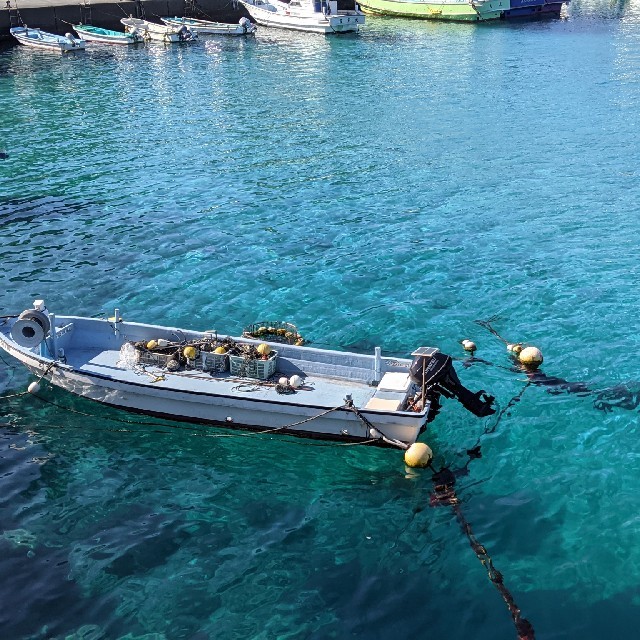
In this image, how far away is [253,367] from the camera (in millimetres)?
22125

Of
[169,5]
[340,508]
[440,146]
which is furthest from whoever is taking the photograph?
[169,5]

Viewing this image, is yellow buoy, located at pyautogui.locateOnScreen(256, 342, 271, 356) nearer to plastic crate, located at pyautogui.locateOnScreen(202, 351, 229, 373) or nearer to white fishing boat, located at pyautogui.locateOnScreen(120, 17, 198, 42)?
plastic crate, located at pyautogui.locateOnScreen(202, 351, 229, 373)

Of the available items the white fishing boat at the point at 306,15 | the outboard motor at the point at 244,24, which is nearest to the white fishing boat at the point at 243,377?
the outboard motor at the point at 244,24

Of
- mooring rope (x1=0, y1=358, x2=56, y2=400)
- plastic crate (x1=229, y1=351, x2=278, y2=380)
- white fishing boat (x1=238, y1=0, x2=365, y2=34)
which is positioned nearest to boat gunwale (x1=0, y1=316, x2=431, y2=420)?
mooring rope (x1=0, y1=358, x2=56, y2=400)

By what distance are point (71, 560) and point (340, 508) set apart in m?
6.02

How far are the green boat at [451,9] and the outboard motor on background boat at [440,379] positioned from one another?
75.7m

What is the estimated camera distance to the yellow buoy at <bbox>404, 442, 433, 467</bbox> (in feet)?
62.8

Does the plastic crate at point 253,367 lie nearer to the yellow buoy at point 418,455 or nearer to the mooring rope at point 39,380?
the yellow buoy at point 418,455

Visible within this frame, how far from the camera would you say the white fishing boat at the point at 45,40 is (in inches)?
2955

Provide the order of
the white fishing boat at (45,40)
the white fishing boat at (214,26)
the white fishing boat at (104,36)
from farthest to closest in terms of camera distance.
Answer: the white fishing boat at (214,26)
the white fishing boat at (104,36)
the white fishing boat at (45,40)

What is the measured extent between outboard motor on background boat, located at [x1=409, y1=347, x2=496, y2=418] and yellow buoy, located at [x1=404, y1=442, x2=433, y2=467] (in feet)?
5.03

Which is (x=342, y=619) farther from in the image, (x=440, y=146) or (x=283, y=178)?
(x=440, y=146)

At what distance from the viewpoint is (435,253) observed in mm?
32312

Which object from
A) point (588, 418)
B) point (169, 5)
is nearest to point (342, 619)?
point (588, 418)
